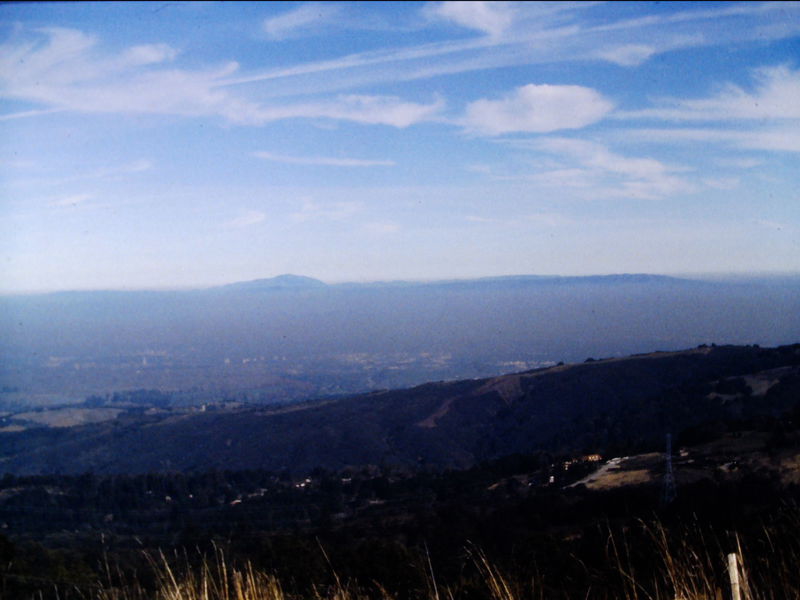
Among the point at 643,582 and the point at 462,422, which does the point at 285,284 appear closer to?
the point at 462,422

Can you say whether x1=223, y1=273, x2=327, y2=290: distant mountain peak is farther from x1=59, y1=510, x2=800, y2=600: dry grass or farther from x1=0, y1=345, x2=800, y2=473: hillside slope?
x1=59, y1=510, x2=800, y2=600: dry grass

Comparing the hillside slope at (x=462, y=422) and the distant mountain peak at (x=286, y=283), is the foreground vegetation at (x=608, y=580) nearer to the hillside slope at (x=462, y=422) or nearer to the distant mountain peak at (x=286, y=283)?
the hillside slope at (x=462, y=422)

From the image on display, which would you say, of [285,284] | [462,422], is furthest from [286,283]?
[462,422]

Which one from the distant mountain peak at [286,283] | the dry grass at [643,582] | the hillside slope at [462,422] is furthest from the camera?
the distant mountain peak at [286,283]

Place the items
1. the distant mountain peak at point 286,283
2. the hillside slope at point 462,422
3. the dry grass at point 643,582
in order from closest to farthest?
the dry grass at point 643,582, the hillside slope at point 462,422, the distant mountain peak at point 286,283

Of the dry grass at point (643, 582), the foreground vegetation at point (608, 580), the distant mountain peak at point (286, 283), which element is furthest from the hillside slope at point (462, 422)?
the distant mountain peak at point (286, 283)

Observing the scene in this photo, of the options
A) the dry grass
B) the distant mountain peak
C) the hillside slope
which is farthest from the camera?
the distant mountain peak

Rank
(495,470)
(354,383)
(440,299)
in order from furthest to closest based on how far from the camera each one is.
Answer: (440,299)
(354,383)
(495,470)

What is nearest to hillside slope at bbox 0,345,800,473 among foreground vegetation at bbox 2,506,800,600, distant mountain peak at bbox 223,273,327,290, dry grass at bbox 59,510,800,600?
foreground vegetation at bbox 2,506,800,600

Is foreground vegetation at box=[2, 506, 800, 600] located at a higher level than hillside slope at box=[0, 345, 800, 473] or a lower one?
higher

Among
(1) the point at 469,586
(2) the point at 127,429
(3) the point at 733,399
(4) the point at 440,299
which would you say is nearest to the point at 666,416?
(3) the point at 733,399

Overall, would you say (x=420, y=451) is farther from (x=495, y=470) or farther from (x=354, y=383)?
(x=354, y=383)
